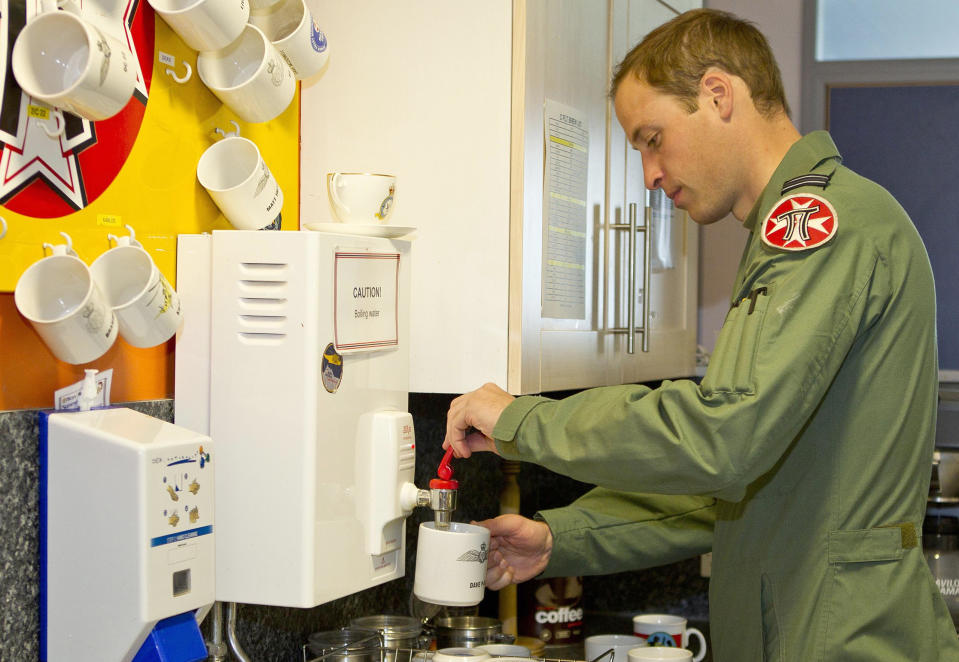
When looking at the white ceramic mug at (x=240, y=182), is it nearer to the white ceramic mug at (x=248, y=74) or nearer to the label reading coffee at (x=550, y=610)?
the white ceramic mug at (x=248, y=74)

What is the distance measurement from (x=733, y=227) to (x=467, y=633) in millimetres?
1602

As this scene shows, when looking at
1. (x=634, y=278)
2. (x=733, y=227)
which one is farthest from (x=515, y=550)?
(x=733, y=227)

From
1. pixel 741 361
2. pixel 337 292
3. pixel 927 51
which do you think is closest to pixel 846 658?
pixel 741 361

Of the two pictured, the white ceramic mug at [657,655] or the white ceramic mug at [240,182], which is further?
the white ceramic mug at [657,655]

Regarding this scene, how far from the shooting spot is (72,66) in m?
0.97

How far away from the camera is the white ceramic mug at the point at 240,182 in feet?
3.99

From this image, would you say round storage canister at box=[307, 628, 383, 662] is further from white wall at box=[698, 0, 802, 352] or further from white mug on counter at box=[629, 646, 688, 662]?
white wall at box=[698, 0, 802, 352]

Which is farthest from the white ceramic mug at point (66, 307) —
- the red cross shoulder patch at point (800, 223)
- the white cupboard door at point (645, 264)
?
the white cupboard door at point (645, 264)

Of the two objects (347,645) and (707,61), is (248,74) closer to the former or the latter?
(707,61)

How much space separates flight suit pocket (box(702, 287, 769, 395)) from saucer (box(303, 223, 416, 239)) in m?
0.39

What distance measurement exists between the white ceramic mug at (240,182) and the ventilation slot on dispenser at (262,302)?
11cm

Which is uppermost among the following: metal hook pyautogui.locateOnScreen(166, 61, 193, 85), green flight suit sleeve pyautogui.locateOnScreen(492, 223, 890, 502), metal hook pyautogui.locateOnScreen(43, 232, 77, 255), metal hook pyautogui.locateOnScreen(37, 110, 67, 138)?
metal hook pyautogui.locateOnScreen(166, 61, 193, 85)

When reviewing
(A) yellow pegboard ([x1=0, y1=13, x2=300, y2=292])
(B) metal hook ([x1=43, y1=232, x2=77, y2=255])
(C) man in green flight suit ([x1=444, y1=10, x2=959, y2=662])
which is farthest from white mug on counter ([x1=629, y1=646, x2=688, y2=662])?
(B) metal hook ([x1=43, y1=232, x2=77, y2=255])

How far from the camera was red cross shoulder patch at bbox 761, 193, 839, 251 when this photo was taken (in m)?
1.17
